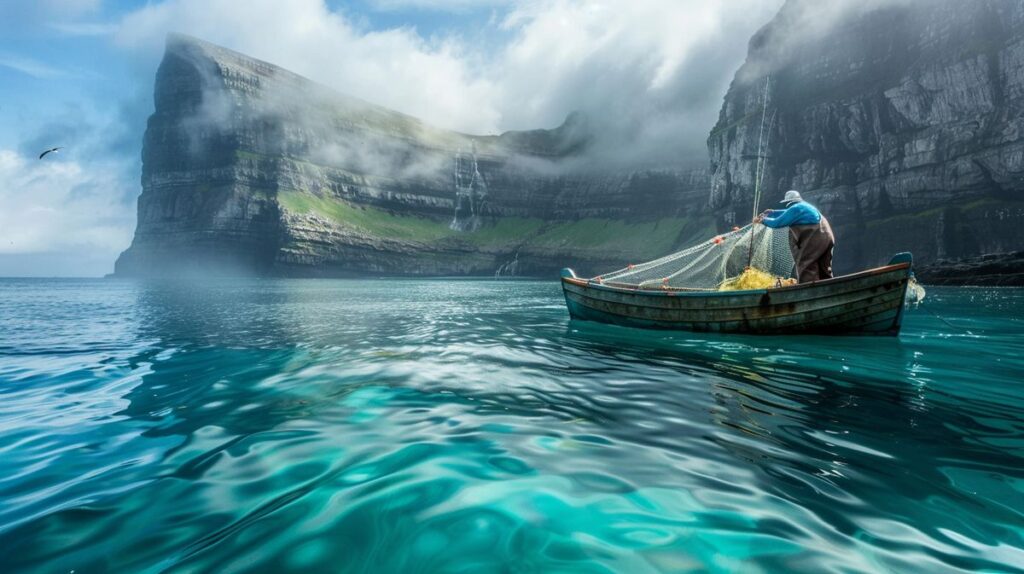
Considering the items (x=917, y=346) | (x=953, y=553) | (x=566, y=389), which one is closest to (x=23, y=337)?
(x=566, y=389)

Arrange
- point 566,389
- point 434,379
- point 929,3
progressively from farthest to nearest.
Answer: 1. point 929,3
2. point 434,379
3. point 566,389

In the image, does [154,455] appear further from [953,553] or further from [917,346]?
[917,346]

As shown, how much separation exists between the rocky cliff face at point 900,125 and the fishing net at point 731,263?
5986 cm

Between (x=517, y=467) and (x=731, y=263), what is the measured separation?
61.9 ft

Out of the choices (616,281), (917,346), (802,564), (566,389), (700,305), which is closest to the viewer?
(802,564)

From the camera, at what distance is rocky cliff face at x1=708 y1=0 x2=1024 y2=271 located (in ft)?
245

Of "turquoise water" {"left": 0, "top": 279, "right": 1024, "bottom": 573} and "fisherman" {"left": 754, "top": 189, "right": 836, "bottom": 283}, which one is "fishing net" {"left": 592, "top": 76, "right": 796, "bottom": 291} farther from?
"turquoise water" {"left": 0, "top": 279, "right": 1024, "bottom": 573}

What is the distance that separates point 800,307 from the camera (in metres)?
15.4

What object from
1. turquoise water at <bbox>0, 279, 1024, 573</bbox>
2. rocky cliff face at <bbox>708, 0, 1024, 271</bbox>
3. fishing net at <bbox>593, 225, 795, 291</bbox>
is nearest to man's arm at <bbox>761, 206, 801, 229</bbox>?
fishing net at <bbox>593, 225, 795, 291</bbox>

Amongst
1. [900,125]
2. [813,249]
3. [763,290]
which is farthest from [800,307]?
[900,125]

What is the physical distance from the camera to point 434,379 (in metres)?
9.85

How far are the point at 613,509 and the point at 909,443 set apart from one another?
463 centimetres

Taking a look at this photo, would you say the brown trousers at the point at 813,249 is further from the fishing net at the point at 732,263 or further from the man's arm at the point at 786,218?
the fishing net at the point at 732,263

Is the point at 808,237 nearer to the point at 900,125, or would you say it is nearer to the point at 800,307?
the point at 800,307
